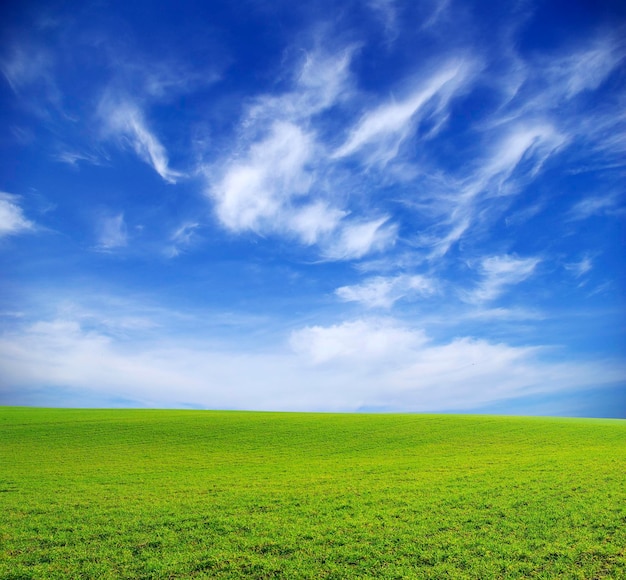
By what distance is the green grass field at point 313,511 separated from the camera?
1277 cm

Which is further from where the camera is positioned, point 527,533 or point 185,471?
point 185,471

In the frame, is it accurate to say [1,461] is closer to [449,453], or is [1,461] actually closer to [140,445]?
[140,445]

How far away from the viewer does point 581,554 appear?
520 inches

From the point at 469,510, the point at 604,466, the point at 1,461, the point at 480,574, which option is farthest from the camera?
the point at 1,461

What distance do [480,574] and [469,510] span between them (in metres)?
5.48

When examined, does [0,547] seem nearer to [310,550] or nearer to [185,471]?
[310,550]

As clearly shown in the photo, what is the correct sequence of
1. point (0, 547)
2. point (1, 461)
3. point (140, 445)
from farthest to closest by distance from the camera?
point (140, 445) → point (1, 461) → point (0, 547)

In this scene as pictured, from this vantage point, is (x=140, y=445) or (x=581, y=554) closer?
(x=581, y=554)

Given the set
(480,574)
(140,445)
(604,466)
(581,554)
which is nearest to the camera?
(480,574)

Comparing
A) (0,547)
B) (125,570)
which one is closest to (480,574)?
(125,570)

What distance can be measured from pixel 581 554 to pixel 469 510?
4.52 m

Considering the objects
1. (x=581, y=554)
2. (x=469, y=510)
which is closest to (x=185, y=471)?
(x=469, y=510)

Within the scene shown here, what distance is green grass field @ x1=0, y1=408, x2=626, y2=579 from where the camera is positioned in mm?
12766

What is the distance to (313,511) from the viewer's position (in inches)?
683
